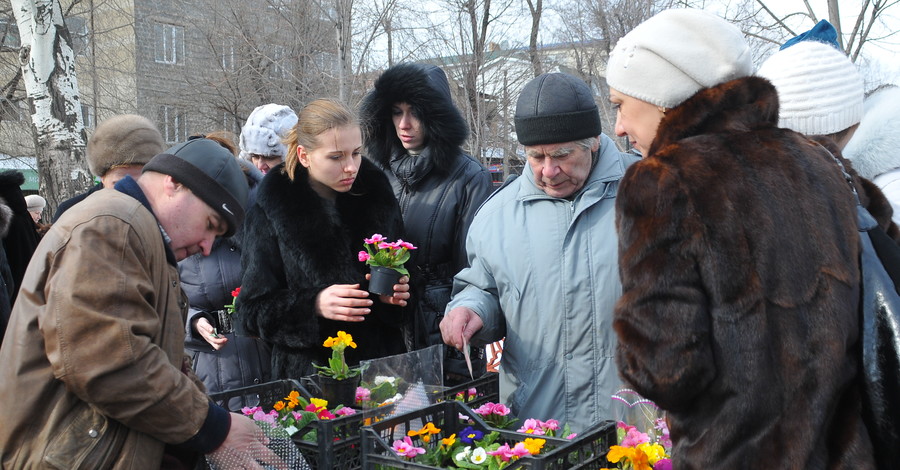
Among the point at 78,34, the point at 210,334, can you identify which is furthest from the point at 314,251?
the point at 78,34

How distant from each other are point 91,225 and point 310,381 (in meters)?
1.13

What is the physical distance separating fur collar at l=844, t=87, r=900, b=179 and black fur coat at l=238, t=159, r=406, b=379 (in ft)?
6.01

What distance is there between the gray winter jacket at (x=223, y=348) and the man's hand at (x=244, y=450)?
4.98 feet

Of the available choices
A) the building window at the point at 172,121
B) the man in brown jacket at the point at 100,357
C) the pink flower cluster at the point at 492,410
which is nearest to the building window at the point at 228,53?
the building window at the point at 172,121

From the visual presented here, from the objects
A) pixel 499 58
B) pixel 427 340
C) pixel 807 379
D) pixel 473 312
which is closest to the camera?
pixel 807 379

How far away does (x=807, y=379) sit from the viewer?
5.00ft

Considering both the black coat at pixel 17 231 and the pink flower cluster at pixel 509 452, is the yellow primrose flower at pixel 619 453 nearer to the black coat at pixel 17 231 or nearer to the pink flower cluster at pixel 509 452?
the pink flower cluster at pixel 509 452

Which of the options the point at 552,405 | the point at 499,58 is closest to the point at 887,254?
the point at 552,405

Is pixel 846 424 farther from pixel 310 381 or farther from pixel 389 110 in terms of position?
pixel 389 110

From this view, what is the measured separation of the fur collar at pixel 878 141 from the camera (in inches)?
91.2

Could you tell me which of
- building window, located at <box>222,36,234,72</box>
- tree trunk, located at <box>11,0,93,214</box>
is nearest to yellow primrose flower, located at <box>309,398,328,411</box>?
tree trunk, located at <box>11,0,93,214</box>

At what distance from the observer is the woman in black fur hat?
3.55m

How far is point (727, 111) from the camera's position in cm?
168

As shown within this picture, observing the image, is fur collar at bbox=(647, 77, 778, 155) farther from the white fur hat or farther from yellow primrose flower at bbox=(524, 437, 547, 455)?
the white fur hat
